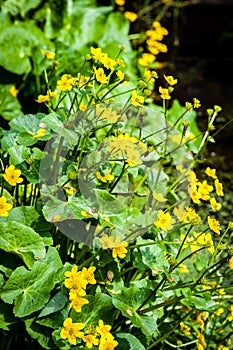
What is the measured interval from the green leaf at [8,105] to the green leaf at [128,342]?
3.57 feet

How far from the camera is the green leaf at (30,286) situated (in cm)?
123

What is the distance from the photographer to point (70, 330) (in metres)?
1.18

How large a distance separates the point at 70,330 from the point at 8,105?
1.22 meters

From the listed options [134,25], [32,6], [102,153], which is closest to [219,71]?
[134,25]

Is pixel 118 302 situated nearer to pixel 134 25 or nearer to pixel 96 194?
pixel 96 194

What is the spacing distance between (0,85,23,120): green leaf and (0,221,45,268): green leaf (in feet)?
3.20

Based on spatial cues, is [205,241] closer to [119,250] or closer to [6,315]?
[119,250]

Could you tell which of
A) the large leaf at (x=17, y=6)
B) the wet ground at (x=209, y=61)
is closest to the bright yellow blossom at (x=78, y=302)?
the wet ground at (x=209, y=61)

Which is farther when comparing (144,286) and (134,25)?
(134,25)

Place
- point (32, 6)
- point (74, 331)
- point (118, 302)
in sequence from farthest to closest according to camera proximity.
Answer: point (32, 6) < point (118, 302) < point (74, 331)

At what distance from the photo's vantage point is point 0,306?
1.27 m

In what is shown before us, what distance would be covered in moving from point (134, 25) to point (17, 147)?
8.00 ft

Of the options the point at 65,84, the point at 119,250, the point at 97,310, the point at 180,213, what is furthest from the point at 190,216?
the point at 65,84

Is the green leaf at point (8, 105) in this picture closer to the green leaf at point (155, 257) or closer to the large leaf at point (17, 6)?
the large leaf at point (17, 6)
